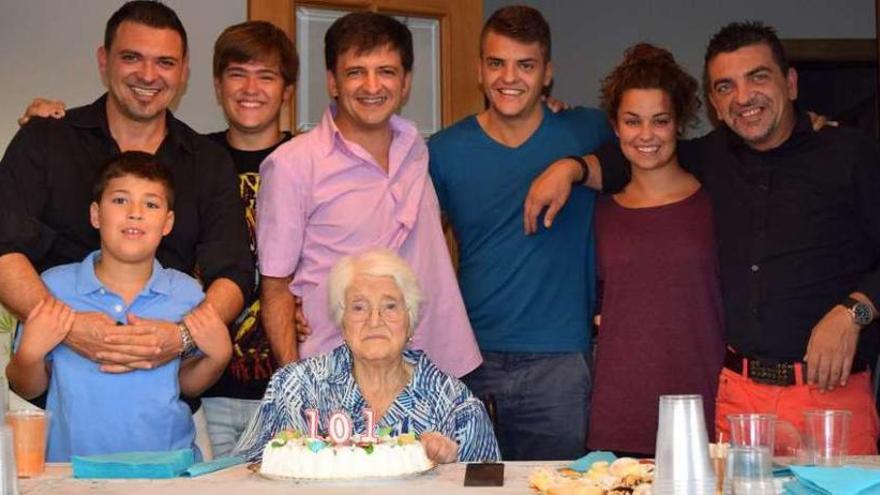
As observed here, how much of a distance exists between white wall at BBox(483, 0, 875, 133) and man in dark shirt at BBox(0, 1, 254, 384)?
13.5 feet

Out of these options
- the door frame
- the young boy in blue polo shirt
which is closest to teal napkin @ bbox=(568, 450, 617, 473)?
the young boy in blue polo shirt

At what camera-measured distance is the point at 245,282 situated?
334cm

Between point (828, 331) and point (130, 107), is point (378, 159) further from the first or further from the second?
point (828, 331)

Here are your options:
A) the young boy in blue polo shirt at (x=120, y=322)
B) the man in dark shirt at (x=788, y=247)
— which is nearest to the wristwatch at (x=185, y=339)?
the young boy in blue polo shirt at (x=120, y=322)

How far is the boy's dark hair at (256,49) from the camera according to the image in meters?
3.62

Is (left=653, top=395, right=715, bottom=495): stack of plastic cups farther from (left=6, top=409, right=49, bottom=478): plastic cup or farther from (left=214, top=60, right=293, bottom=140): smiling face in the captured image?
(left=214, top=60, right=293, bottom=140): smiling face

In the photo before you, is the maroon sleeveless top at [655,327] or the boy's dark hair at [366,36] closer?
the maroon sleeveless top at [655,327]

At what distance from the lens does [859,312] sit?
10.3 ft

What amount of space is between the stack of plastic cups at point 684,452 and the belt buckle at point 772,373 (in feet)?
3.91

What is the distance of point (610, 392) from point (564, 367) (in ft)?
0.55

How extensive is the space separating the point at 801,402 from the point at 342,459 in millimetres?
1304

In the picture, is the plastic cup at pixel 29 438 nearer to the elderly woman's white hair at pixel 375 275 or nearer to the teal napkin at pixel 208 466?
the teal napkin at pixel 208 466

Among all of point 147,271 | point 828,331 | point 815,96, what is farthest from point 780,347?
point 815,96

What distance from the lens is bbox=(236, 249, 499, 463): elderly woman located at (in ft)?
9.62
